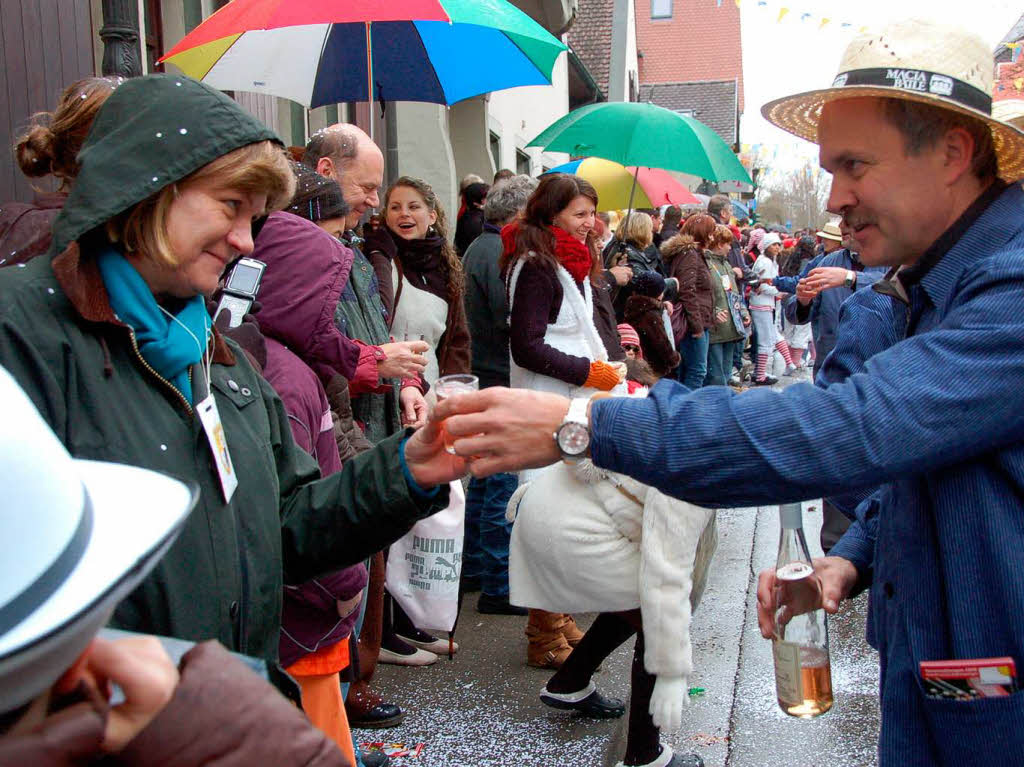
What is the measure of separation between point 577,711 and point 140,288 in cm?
302

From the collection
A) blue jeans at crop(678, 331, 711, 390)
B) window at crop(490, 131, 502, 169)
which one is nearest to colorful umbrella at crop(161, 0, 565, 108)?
blue jeans at crop(678, 331, 711, 390)

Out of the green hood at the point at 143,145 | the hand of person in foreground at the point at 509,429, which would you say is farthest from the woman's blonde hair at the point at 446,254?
the hand of person in foreground at the point at 509,429

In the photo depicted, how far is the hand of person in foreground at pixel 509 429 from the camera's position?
6.06 ft

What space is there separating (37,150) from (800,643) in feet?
7.79

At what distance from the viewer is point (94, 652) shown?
1.07 metres

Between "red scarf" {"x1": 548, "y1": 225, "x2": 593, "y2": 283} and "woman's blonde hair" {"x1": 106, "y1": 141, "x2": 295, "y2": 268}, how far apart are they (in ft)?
10.4

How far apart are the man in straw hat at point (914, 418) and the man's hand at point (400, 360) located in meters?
1.87

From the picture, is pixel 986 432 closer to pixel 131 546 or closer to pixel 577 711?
pixel 131 546

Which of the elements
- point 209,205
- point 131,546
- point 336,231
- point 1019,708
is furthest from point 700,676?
point 131,546

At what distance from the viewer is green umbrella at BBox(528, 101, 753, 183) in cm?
772

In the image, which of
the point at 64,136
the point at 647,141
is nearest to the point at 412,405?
the point at 64,136

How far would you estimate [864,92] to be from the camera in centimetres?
187

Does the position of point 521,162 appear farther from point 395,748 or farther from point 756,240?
point 395,748

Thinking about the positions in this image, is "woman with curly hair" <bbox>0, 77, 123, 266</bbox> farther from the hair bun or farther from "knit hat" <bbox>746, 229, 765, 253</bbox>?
"knit hat" <bbox>746, 229, 765, 253</bbox>
